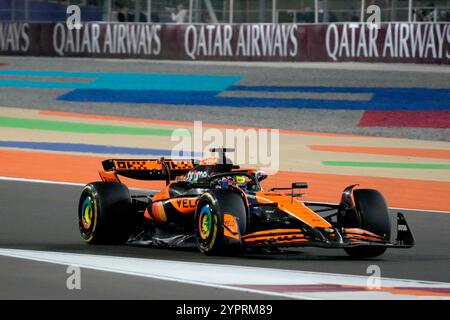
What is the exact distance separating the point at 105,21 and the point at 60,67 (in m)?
1.91

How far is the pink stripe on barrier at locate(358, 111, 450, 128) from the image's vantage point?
24.4 m

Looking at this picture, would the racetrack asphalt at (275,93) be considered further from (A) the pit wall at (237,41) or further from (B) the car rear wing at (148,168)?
(B) the car rear wing at (148,168)

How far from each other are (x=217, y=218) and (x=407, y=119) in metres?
14.7

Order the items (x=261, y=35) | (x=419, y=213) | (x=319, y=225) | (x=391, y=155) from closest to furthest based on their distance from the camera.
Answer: (x=319, y=225) < (x=419, y=213) < (x=391, y=155) < (x=261, y=35)

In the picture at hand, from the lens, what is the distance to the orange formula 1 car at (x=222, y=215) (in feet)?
35.6

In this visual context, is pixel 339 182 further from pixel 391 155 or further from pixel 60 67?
pixel 60 67

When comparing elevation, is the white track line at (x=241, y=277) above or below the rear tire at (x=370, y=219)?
below

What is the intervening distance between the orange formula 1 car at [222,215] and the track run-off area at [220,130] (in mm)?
205

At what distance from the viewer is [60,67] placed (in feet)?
110

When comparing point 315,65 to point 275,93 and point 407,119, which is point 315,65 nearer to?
point 275,93

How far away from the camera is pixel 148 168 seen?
13016mm

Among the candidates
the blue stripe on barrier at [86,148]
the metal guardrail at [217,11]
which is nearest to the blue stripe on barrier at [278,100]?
the metal guardrail at [217,11]

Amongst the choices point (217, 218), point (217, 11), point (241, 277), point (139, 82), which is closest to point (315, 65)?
point (217, 11)

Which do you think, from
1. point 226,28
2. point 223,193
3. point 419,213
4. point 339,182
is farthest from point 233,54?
point 223,193
